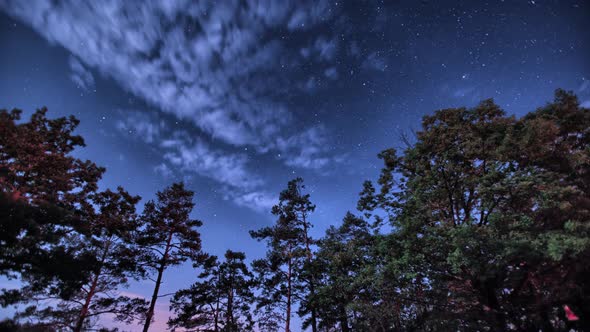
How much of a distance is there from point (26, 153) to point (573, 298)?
89.4 ft

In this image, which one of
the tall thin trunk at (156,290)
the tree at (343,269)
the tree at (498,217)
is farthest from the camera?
the tall thin trunk at (156,290)

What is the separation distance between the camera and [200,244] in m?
20.9

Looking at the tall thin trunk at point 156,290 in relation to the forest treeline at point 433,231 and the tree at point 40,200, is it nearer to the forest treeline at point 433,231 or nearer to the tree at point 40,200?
the forest treeline at point 433,231

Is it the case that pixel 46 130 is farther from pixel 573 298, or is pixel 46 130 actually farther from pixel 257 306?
pixel 573 298

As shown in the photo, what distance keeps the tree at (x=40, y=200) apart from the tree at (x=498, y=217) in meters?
14.3

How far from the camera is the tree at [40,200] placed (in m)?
9.52

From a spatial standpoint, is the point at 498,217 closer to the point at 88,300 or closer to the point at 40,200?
the point at 40,200

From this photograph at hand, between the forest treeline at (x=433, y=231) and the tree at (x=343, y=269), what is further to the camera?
the tree at (x=343, y=269)

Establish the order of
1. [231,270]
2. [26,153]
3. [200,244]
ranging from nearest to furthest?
[26,153] < [200,244] < [231,270]

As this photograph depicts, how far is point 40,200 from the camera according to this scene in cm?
1164

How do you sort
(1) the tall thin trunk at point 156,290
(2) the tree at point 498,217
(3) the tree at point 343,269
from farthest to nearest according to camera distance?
(1) the tall thin trunk at point 156,290, (3) the tree at point 343,269, (2) the tree at point 498,217

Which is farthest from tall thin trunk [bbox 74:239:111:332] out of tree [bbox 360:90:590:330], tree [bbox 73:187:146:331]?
tree [bbox 360:90:590:330]

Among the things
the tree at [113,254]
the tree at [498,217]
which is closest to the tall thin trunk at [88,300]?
the tree at [113,254]

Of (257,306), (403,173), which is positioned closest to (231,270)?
(257,306)
